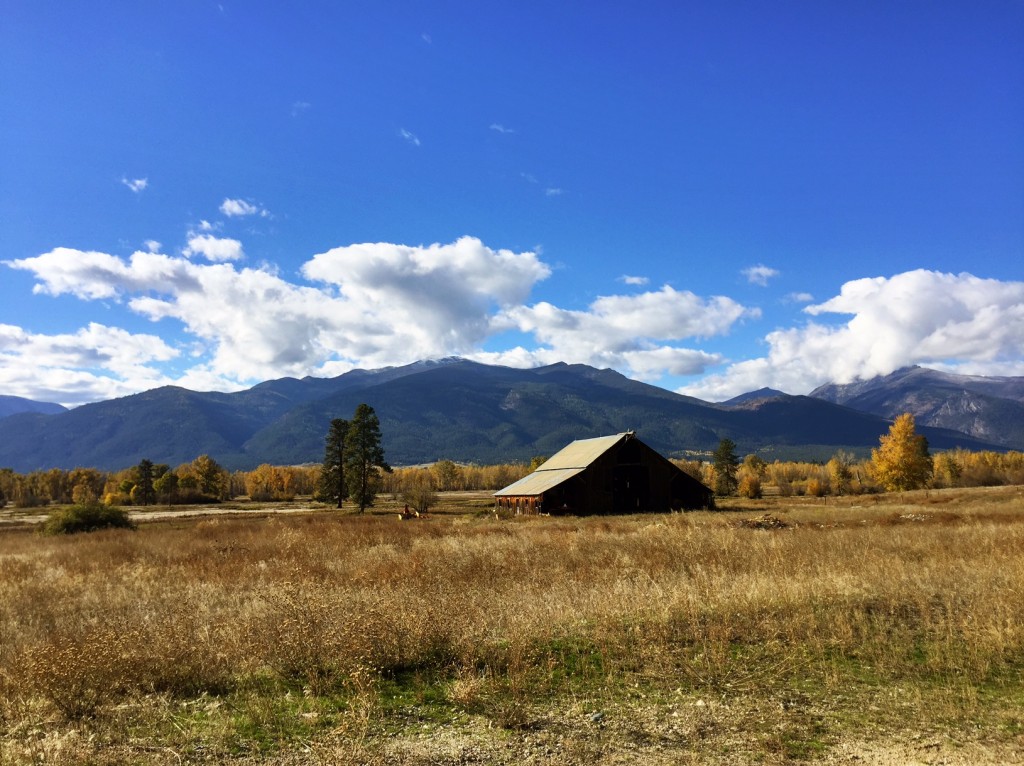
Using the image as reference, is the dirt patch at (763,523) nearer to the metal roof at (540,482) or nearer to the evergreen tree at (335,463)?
the metal roof at (540,482)

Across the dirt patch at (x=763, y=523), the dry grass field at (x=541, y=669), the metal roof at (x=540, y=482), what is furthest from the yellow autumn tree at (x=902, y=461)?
the dry grass field at (x=541, y=669)

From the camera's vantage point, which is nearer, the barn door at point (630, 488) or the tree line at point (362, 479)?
the barn door at point (630, 488)

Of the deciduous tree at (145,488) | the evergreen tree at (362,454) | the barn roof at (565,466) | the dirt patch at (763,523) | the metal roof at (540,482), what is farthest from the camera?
the deciduous tree at (145,488)

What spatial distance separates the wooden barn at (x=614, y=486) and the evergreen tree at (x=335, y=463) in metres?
31.6

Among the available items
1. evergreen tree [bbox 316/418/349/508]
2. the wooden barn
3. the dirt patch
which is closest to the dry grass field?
the dirt patch

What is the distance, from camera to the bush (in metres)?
34.9

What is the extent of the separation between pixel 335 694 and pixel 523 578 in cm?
689

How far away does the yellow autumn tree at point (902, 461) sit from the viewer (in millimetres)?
69000

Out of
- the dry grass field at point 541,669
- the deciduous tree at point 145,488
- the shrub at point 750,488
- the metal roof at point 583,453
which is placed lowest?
the shrub at point 750,488

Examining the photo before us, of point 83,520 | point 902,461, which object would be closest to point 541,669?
point 83,520

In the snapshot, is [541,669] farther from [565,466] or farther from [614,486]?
[565,466]

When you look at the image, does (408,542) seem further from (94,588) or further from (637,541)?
(94,588)

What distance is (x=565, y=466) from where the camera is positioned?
172 feet

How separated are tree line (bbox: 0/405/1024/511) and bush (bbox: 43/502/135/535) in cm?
1881
